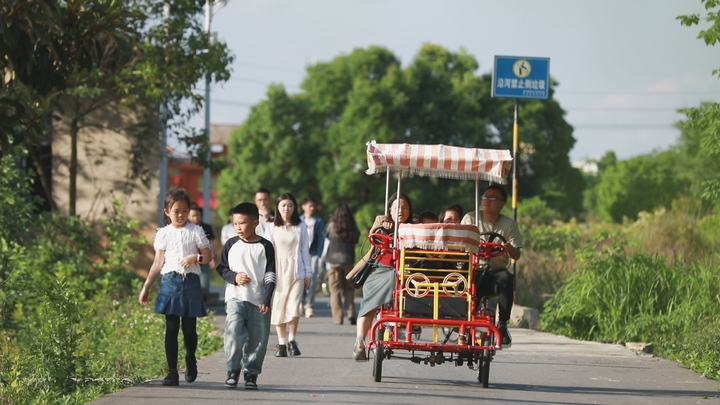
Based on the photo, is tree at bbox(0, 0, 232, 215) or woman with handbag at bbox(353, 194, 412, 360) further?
tree at bbox(0, 0, 232, 215)

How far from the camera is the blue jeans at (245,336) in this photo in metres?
10.8

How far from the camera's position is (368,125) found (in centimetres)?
6581

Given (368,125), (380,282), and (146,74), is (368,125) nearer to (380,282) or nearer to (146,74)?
(146,74)

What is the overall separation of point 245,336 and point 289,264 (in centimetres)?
394

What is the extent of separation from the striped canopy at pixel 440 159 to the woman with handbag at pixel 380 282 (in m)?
0.45

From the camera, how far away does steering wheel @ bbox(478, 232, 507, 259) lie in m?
11.6

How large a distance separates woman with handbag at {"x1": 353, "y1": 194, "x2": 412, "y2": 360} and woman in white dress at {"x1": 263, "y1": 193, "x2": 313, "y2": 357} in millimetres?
2269

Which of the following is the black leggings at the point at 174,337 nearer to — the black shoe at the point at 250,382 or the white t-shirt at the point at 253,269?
the white t-shirt at the point at 253,269

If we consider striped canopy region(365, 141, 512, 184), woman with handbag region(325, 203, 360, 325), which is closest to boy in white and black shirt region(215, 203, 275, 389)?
striped canopy region(365, 141, 512, 184)

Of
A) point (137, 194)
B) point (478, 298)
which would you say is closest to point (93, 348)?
point (478, 298)

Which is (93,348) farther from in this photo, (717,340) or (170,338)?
(717,340)

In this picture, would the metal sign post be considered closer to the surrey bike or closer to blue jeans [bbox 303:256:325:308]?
blue jeans [bbox 303:256:325:308]

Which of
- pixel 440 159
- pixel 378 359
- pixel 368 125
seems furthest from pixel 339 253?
pixel 368 125

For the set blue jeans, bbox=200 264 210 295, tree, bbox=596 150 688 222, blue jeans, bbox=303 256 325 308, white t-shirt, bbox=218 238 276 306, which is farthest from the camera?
tree, bbox=596 150 688 222
